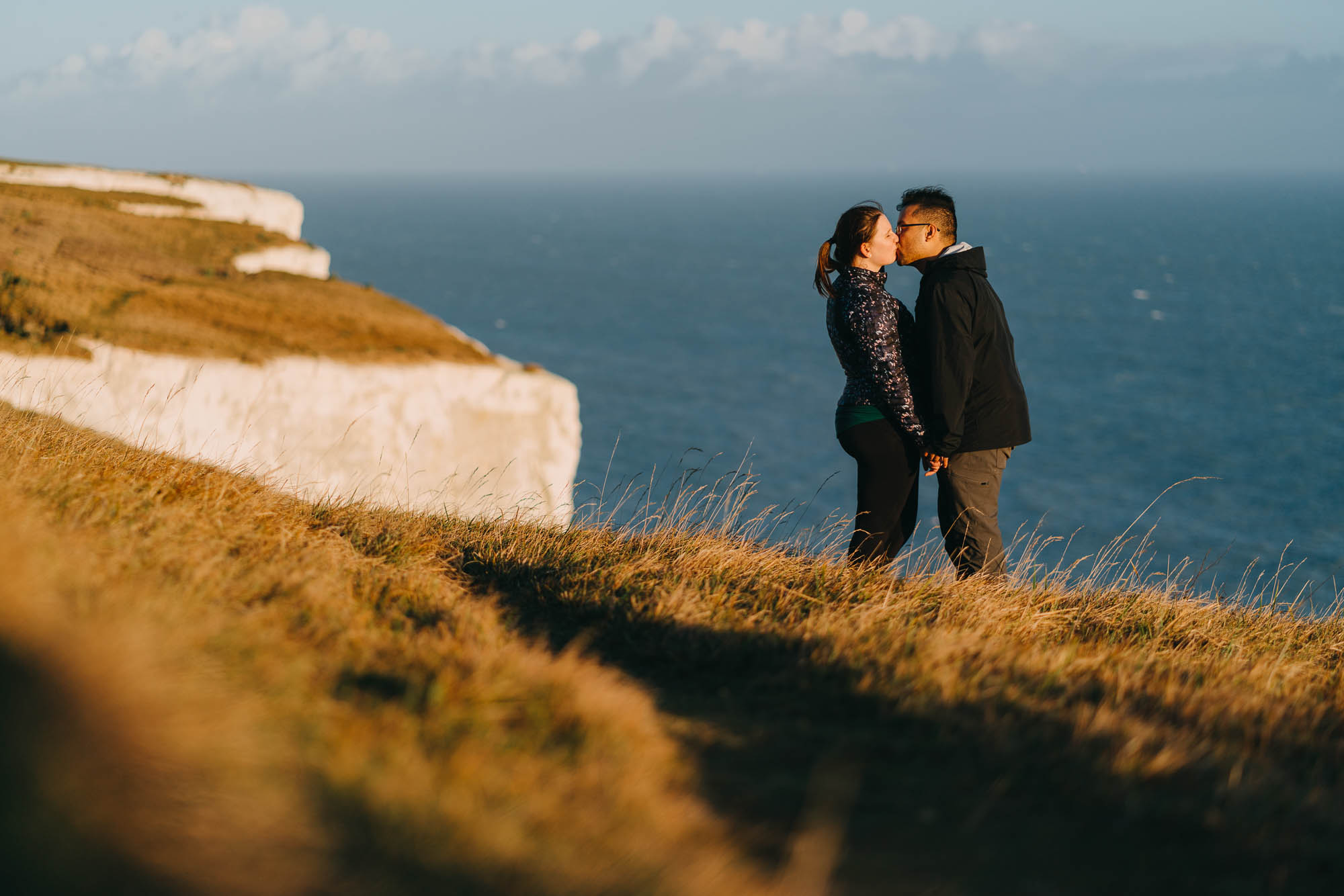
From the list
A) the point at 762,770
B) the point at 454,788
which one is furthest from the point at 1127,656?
the point at 454,788

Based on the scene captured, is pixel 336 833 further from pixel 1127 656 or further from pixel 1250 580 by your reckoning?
pixel 1250 580

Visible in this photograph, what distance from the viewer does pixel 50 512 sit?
438 cm

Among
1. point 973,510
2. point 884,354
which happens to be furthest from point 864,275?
point 973,510

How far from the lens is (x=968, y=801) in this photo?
3084 mm

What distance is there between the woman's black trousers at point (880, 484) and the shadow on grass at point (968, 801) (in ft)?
6.72

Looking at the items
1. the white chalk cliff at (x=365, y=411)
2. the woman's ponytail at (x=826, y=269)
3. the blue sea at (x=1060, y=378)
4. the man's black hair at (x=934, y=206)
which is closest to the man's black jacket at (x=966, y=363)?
the man's black hair at (x=934, y=206)

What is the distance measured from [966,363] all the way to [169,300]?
2808 centimetres

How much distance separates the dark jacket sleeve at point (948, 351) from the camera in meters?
5.56

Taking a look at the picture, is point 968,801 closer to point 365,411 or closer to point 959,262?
point 959,262

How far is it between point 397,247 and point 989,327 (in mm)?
189514

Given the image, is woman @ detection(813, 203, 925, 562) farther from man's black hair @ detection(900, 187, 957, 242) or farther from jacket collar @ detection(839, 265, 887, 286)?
man's black hair @ detection(900, 187, 957, 242)

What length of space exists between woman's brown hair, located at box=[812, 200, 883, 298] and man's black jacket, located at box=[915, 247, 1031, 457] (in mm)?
457

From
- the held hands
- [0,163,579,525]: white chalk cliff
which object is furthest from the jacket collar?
[0,163,579,525]: white chalk cliff

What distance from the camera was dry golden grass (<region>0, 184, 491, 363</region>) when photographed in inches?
953
